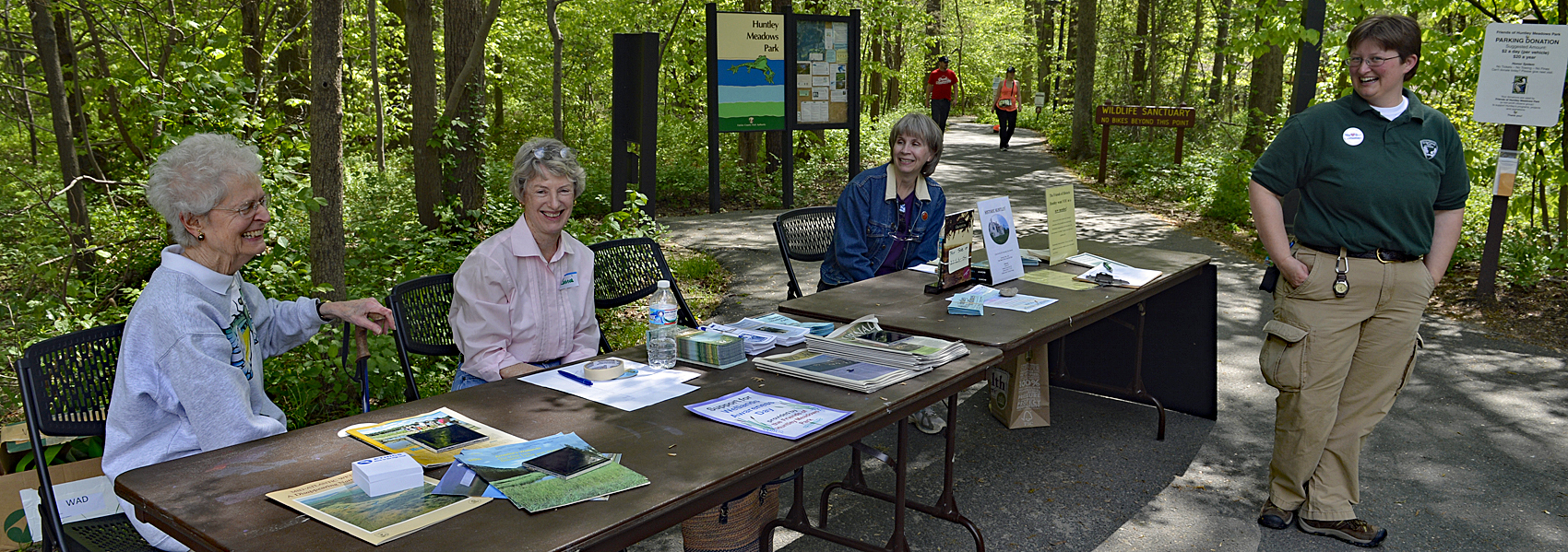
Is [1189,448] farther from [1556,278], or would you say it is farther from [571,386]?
[1556,278]

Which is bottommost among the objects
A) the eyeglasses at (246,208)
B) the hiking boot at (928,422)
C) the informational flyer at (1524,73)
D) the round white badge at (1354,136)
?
the hiking boot at (928,422)

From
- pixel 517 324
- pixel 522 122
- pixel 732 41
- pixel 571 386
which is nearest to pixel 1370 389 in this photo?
pixel 571 386

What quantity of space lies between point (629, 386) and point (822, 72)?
8352 mm

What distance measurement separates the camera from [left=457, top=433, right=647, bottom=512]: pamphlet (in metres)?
1.86

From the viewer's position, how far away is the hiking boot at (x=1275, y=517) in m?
3.57

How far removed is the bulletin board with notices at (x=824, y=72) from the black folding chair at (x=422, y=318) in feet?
24.3

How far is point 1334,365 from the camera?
340 centimetres

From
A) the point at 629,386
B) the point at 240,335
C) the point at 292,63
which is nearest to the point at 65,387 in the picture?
the point at 240,335

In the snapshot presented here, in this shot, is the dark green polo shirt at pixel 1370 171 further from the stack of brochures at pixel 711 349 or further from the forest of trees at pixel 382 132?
the forest of trees at pixel 382 132

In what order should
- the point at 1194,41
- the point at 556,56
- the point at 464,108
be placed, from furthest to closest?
1. the point at 1194,41
2. the point at 464,108
3. the point at 556,56

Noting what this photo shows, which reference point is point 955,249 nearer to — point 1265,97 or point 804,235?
point 804,235

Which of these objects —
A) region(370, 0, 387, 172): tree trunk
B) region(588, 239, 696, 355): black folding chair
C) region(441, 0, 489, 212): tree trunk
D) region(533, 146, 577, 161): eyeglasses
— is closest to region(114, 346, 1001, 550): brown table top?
region(533, 146, 577, 161): eyeglasses

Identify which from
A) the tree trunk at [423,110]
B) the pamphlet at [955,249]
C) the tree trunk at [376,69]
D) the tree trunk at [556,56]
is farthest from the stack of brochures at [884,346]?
the tree trunk at [376,69]

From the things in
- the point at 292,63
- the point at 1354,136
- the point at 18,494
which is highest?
the point at 292,63
